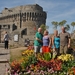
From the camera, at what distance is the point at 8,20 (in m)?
73.9

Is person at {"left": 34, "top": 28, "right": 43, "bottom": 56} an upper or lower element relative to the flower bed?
upper

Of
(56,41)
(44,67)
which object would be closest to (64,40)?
(56,41)

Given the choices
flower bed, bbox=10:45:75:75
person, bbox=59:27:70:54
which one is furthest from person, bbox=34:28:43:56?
flower bed, bbox=10:45:75:75

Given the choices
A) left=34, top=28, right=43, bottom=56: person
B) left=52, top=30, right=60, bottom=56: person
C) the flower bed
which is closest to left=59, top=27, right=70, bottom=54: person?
left=52, top=30, right=60, bottom=56: person

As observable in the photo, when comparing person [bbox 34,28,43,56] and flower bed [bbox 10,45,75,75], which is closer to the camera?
flower bed [bbox 10,45,75,75]

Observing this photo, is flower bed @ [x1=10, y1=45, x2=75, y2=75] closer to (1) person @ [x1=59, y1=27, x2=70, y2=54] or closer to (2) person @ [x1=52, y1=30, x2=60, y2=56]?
(1) person @ [x1=59, y1=27, x2=70, y2=54]

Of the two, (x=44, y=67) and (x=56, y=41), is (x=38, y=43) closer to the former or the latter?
(x=56, y=41)

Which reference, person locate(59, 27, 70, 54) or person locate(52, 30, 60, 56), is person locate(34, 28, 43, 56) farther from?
person locate(59, 27, 70, 54)

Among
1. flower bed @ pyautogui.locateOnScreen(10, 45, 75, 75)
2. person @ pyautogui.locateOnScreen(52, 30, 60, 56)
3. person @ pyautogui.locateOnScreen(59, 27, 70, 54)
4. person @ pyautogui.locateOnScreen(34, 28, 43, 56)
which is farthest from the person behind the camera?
person @ pyautogui.locateOnScreen(34, 28, 43, 56)

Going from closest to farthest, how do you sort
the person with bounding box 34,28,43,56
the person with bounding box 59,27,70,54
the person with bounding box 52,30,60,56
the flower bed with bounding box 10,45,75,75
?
1. the flower bed with bounding box 10,45,75,75
2. the person with bounding box 59,27,70,54
3. the person with bounding box 52,30,60,56
4. the person with bounding box 34,28,43,56

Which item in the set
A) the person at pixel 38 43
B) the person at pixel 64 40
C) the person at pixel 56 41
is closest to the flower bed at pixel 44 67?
the person at pixel 64 40

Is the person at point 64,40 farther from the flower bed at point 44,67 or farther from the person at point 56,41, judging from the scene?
the flower bed at point 44,67

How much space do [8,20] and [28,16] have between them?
7.65m

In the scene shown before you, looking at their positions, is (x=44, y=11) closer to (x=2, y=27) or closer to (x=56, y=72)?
(x=2, y=27)
